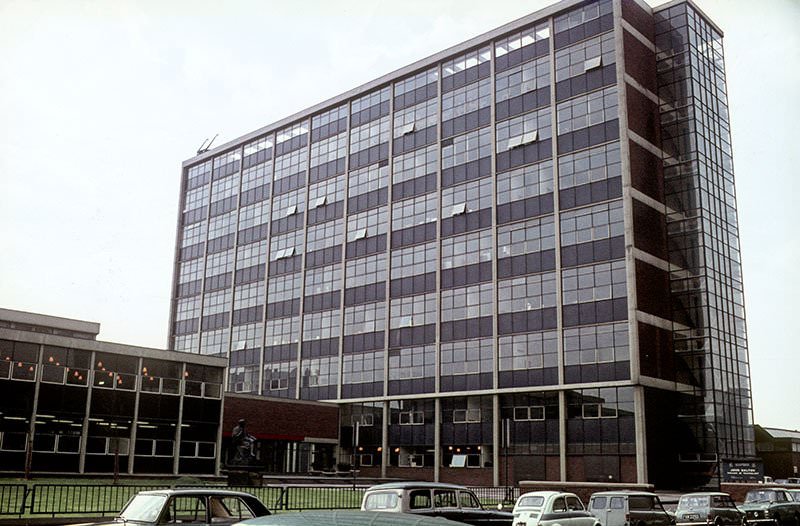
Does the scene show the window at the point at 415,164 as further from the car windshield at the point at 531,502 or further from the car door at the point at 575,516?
the car windshield at the point at 531,502

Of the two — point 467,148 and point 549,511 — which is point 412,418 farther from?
point 549,511

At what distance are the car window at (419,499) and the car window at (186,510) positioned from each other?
5692 mm

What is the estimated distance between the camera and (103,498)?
90.2 feet

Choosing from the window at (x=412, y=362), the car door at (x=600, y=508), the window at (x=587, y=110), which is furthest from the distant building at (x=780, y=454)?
the car door at (x=600, y=508)

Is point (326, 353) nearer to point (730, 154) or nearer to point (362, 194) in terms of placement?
point (362, 194)

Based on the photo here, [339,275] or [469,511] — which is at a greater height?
[339,275]

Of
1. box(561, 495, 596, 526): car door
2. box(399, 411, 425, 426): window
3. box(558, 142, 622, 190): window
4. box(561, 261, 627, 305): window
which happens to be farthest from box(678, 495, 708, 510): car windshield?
box(399, 411, 425, 426): window

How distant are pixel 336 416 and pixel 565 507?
4628cm

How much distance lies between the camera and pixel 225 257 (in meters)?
81.3

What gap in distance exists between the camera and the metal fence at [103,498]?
2467cm

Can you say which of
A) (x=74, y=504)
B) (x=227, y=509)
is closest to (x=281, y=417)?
(x=74, y=504)

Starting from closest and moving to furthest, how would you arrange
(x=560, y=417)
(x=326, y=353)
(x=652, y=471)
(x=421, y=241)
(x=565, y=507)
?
1. (x=565, y=507)
2. (x=652, y=471)
3. (x=560, y=417)
4. (x=421, y=241)
5. (x=326, y=353)

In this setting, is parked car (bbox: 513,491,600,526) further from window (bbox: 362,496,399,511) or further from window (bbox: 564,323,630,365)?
window (bbox: 564,323,630,365)

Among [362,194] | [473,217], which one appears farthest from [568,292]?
[362,194]
